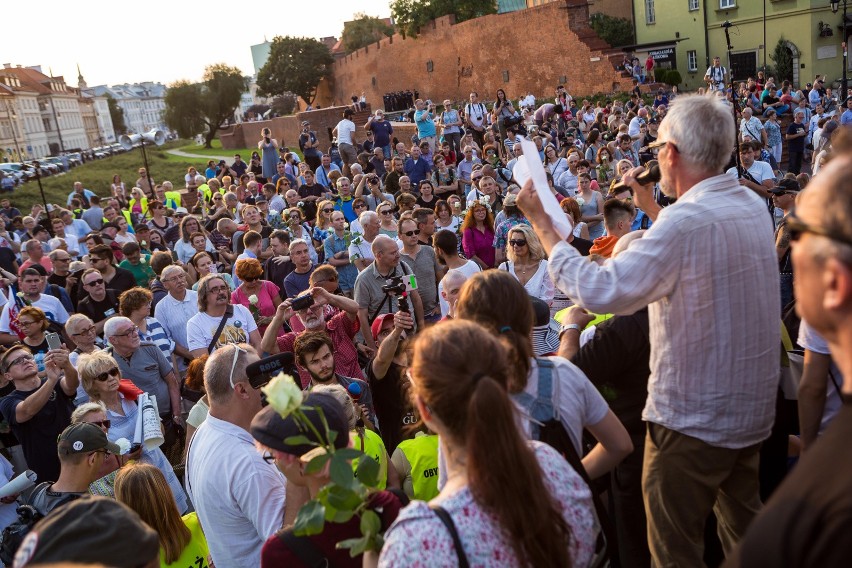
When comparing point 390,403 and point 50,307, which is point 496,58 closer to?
point 50,307

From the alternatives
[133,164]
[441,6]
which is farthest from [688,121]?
[133,164]

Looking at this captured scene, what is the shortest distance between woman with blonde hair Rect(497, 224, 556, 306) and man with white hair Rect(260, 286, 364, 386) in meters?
1.39

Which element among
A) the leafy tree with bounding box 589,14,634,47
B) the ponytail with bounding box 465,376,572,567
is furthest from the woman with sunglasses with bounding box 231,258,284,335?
the leafy tree with bounding box 589,14,634,47

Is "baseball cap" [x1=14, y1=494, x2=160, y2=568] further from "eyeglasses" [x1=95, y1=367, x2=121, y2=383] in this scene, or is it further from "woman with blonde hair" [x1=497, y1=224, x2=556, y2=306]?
"woman with blonde hair" [x1=497, y1=224, x2=556, y2=306]

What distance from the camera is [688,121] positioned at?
2418mm

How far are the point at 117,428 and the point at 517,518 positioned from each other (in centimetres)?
421

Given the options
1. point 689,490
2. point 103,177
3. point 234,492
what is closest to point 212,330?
point 234,492

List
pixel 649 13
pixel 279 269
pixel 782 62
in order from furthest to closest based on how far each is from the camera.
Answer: pixel 649 13
pixel 782 62
pixel 279 269

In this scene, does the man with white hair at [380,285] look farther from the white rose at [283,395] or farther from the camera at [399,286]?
the white rose at [283,395]

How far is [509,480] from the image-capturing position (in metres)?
1.75

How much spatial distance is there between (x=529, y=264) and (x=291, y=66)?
5778cm

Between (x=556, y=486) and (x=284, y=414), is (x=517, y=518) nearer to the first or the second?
(x=556, y=486)

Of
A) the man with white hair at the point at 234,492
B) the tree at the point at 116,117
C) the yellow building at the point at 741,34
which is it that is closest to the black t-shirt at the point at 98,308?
the man with white hair at the point at 234,492

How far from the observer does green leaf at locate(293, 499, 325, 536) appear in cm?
201
